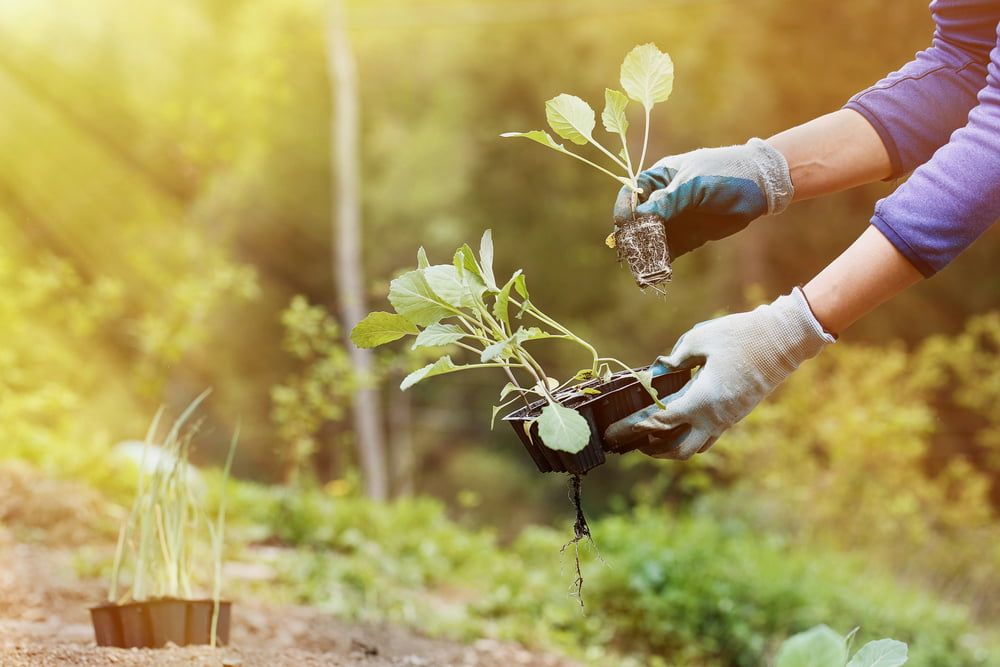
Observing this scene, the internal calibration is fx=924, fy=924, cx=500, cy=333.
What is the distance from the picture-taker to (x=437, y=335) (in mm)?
1281

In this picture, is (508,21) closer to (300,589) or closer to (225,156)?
(225,156)

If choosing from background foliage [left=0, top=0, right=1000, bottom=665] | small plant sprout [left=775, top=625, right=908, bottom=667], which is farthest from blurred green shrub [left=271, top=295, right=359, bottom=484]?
small plant sprout [left=775, top=625, right=908, bottom=667]

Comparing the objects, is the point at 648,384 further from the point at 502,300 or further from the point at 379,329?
the point at 379,329

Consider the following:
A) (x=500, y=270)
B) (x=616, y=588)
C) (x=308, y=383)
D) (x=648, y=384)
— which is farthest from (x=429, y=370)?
(x=500, y=270)

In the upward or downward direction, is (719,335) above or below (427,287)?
below

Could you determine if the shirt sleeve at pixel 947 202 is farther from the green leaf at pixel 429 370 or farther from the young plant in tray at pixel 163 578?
the young plant in tray at pixel 163 578

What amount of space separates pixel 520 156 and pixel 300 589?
701 centimetres

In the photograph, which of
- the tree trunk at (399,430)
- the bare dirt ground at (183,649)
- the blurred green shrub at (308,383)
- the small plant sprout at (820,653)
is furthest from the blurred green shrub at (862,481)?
the tree trunk at (399,430)

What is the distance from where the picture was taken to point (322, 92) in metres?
9.84

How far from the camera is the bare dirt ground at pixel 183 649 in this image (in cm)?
150

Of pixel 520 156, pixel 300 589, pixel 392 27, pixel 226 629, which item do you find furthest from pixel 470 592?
pixel 392 27

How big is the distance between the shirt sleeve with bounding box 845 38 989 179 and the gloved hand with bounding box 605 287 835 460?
15.8 inches

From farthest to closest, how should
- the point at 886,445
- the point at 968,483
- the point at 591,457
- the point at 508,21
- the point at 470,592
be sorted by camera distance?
the point at 508,21
the point at 968,483
the point at 886,445
the point at 470,592
the point at 591,457

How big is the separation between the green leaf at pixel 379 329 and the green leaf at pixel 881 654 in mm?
789
